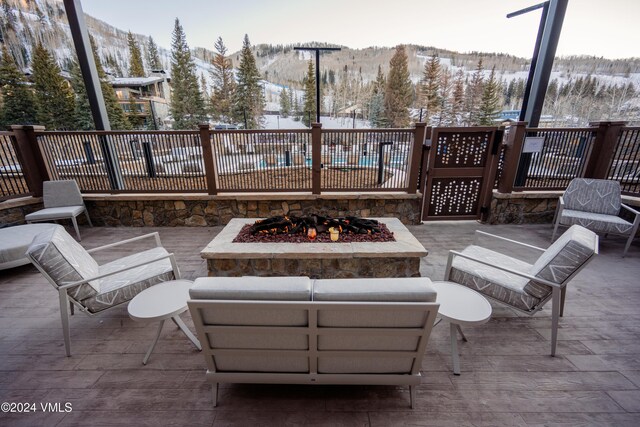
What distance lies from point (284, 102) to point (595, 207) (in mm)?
27136

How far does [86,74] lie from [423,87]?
23493 mm

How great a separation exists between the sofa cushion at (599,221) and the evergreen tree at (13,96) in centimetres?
2561

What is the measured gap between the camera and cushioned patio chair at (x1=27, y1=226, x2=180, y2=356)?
6.11 feet

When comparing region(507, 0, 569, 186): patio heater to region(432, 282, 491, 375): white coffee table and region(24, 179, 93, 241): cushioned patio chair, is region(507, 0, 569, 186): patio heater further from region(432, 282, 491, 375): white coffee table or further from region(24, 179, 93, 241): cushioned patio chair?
region(24, 179, 93, 241): cushioned patio chair

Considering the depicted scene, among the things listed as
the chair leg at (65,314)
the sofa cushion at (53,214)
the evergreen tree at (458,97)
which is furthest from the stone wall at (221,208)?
the evergreen tree at (458,97)

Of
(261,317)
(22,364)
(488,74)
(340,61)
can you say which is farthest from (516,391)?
(340,61)

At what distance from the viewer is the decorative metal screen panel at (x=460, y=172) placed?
446 cm

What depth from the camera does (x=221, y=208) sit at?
4758 millimetres

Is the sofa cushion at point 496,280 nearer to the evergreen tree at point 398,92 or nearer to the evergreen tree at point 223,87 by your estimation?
the evergreen tree at point 398,92

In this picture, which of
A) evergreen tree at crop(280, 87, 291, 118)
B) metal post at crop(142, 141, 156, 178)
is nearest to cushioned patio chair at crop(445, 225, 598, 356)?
metal post at crop(142, 141, 156, 178)

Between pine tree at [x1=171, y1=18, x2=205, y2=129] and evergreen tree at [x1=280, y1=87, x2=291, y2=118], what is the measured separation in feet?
27.4

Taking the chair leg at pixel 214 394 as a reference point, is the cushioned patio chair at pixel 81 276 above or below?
above

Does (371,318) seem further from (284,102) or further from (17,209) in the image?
(284,102)

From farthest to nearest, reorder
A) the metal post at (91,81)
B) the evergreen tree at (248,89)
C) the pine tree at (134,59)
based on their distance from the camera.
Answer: the pine tree at (134,59) → the evergreen tree at (248,89) → the metal post at (91,81)
